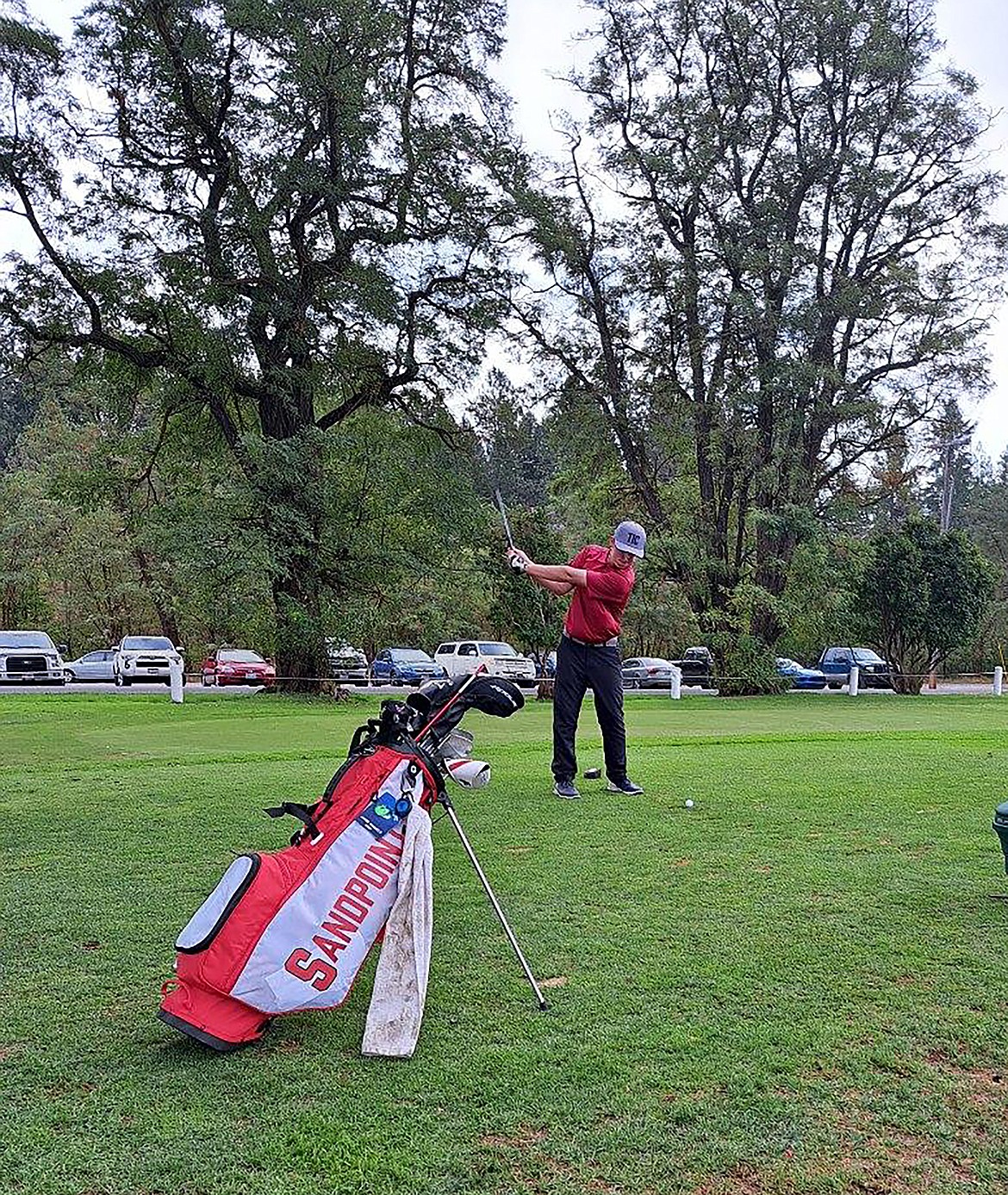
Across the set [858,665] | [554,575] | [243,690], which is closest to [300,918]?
[554,575]

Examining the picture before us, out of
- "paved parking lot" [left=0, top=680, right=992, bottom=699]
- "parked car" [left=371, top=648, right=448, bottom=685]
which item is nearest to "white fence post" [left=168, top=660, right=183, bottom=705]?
"paved parking lot" [left=0, top=680, right=992, bottom=699]

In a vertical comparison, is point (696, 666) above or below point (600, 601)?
below

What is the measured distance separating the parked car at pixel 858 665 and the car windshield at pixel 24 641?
23713mm

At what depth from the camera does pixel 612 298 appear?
29.7m

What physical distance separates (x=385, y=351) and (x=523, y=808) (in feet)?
60.2

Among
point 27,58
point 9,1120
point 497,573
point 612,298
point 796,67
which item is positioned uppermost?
point 796,67

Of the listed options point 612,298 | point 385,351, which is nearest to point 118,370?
point 385,351

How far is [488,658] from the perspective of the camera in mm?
33312

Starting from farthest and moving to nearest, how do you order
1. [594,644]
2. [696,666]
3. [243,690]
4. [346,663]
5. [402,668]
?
[696,666]
[402,668]
[346,663]
[243,690]
[594,644]

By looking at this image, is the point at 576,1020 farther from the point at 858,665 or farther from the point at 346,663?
the point at 858,665

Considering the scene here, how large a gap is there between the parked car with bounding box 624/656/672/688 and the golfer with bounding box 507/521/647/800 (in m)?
28.0

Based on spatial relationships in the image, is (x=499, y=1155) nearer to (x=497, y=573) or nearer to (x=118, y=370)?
Result: (x=118, y=370)

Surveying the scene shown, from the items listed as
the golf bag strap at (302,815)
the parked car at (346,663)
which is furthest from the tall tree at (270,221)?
the golf bag strap at (302,815)

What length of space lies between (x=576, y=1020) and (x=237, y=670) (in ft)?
100
